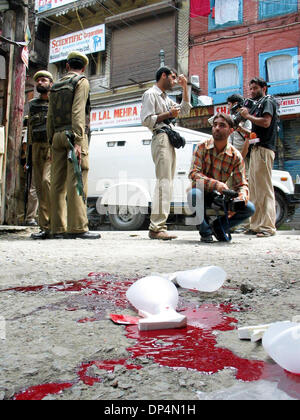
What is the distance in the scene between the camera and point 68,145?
164 inches

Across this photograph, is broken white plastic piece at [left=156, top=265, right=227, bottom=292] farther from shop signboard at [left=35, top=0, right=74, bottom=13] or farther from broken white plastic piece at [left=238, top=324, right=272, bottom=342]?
shop signboard at [left=35, top=0, right=74, bottom=13]

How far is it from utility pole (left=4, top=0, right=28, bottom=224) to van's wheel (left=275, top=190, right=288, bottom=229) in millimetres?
4888

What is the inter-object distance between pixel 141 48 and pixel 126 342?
643 inches

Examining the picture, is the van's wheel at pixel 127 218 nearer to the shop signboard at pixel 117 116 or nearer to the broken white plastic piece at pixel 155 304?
the broken white plastic piece at pixel 155 304

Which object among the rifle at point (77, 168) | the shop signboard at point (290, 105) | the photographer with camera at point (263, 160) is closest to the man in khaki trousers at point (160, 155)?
the rifle at point (77, 168)

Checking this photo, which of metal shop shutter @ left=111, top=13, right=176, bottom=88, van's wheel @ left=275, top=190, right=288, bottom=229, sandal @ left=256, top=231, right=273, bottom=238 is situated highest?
metal shop shutter @ left=111, top=13, right=176, bottom=88

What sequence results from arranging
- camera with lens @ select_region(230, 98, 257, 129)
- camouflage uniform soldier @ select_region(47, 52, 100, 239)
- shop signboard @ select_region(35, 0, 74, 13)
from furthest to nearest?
shop signboard @ select_region(35, 0, 74, 13) → camera with lens @ select_region(230, 98, 257, 129) → camouflage uniform soldier @ select_region(47, 52, 100, 239)

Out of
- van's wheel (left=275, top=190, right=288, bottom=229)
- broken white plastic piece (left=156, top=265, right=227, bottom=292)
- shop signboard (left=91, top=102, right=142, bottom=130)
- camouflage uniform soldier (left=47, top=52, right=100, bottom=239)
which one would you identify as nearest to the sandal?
camouflage uniform soldier (left=47, top=52, right=100, bottom=239)

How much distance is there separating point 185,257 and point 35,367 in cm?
189

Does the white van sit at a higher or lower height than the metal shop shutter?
lower

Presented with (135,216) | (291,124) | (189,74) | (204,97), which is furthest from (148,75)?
(135,216)

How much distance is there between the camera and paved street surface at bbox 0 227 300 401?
794mm

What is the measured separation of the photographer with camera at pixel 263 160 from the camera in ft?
15.4

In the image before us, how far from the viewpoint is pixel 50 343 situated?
41.5 inches
